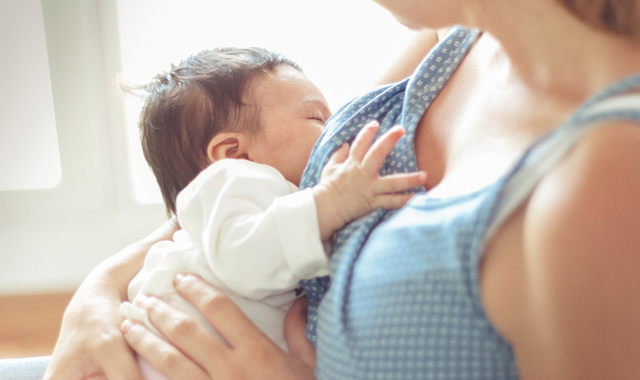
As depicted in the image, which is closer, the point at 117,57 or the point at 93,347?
the point at 93,347

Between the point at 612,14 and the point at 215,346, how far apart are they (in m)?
0.68

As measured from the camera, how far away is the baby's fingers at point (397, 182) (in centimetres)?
75

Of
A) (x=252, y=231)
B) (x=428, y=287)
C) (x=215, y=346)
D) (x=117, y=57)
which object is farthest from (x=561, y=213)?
(x=117, y=57)

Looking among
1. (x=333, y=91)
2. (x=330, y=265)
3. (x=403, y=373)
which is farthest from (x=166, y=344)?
(x=333, y=91)

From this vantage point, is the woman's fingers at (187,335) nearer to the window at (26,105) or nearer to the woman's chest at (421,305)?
the woman's chest at (421,305)

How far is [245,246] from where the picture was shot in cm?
79

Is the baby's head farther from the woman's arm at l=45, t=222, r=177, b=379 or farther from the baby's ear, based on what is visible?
the woman's arm at l=45, t=222, r=177, b=379

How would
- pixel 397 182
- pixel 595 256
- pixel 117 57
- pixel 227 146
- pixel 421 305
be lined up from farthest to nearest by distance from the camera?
pixel 117 57 → pixel 227 146 → pixel 397 182 → pixel 421 305 → pixel 595 256

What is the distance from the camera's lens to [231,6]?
214 cm

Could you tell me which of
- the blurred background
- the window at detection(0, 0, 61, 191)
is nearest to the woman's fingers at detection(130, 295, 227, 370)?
the blurred background

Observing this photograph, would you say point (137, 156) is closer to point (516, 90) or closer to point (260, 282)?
point (260, 282)

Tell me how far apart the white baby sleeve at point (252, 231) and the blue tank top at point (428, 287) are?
0.21 ft

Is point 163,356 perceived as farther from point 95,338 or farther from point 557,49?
point 557,49

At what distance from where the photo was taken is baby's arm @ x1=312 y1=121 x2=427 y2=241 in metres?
0.76
